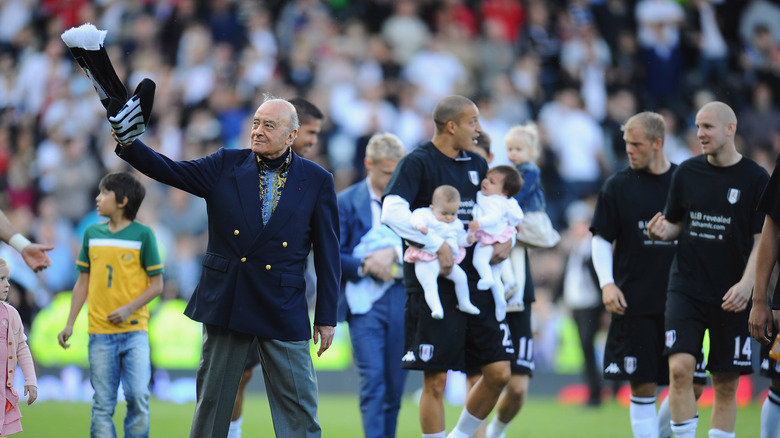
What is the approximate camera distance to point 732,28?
71.1 feet

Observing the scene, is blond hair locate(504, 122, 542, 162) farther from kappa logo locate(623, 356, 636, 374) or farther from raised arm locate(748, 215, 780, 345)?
raised arm locate(748, 215, 780, 345)

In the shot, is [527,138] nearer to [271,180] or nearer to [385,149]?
[385,149]

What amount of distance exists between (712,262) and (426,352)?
2.47 metres

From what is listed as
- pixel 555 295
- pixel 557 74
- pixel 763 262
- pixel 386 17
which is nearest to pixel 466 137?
pixel 763 262

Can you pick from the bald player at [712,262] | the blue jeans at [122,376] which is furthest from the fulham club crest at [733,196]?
the blue jeans at [122,376]

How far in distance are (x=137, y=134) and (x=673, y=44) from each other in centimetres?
1633

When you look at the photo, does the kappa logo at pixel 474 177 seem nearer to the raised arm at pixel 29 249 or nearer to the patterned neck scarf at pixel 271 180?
the patterned neck scarf at pixel 271 180

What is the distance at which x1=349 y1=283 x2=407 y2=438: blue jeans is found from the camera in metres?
9.36

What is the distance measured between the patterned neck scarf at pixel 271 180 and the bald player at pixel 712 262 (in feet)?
10.6

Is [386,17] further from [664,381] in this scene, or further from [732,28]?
[664,381]

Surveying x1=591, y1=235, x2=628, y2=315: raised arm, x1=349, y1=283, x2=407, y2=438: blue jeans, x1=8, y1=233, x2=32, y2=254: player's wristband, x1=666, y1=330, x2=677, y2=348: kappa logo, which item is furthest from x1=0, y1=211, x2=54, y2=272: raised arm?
x1=666, y1=330, x2=677, y2=348: kappa logo

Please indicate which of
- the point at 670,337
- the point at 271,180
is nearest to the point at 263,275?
the point at 271,180

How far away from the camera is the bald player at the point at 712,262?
335 inches

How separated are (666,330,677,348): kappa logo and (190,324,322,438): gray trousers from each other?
3061 millimetres
